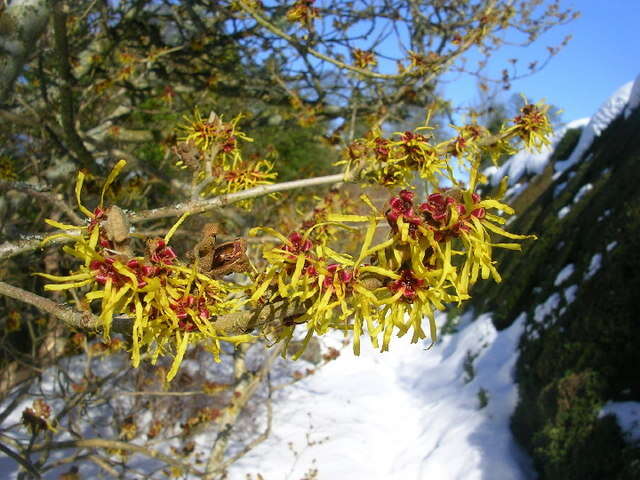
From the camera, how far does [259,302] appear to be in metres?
0.85

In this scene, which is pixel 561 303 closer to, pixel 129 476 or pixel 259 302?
pixel 129 476

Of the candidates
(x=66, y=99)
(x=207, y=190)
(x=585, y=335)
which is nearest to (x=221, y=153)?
(x=207, y=190)

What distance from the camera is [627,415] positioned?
3584mm

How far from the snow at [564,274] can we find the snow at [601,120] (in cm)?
639

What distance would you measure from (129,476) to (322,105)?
13.9 ft

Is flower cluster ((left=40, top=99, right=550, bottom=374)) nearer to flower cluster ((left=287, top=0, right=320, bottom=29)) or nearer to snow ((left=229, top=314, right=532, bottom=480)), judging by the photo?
flower cluster ((left=287, top=0, right=320, bottom=29))

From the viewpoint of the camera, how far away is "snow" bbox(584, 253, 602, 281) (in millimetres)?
5465

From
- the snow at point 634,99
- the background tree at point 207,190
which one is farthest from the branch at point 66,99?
the snow at point 634,99

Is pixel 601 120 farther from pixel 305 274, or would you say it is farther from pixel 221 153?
pixel 305 274

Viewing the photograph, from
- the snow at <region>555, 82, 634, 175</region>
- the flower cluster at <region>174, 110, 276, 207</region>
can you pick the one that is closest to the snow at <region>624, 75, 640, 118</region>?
the snow at <region>555, 82, 634, 175</region>

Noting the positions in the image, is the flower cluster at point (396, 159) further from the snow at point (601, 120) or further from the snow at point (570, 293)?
the snow at point (601, 120)

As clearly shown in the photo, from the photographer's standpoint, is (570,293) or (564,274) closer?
(570,293)

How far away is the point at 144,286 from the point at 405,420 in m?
6.67

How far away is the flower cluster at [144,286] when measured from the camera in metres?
0.78
